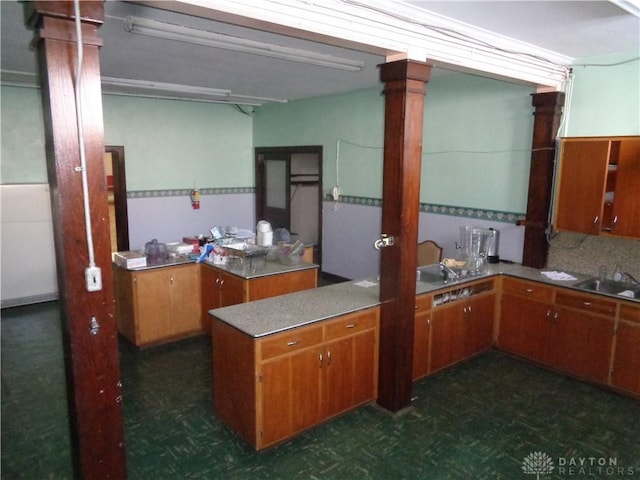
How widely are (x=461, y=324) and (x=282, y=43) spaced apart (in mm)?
2800

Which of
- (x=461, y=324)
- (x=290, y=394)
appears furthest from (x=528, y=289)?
(x=290, y=394)

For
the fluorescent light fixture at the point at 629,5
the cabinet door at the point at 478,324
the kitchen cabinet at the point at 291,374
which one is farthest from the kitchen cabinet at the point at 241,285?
the fluorescent light fixture at the point at 629,5

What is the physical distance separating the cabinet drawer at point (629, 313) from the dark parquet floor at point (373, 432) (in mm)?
647

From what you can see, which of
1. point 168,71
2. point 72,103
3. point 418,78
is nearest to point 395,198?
point 418,78

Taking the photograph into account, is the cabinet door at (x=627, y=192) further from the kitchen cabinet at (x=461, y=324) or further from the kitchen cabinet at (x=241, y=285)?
the kitchen cabinet at (x=241, y=285)

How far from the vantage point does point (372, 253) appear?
6301 millimetres

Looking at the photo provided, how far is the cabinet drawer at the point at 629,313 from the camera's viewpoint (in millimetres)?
3596

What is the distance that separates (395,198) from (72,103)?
2022mm

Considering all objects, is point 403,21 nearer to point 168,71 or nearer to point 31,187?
point 168,71

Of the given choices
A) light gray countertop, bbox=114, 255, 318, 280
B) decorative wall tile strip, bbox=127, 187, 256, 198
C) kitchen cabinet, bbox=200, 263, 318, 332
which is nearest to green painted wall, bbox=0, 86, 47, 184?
decorative wall tile strip, bbox=127, 187, 256, 198

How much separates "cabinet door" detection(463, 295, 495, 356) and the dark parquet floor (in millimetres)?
219

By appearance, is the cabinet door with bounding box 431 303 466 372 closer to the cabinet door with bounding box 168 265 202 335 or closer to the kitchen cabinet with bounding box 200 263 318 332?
the kitchen cabinet with bounding box 200 263 318 332

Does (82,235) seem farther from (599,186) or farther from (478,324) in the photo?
(599,186)

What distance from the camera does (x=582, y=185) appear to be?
398 cm
